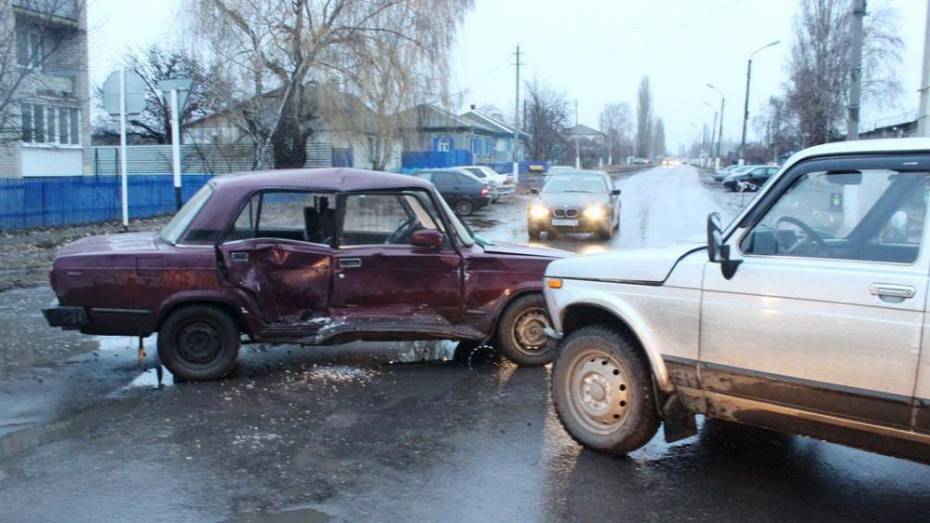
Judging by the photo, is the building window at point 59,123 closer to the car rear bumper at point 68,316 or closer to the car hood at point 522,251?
the car rear bumper at point 68,316

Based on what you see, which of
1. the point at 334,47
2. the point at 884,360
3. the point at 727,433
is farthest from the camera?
the point at 334,47

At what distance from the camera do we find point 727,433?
5188 mm

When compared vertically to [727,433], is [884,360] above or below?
above

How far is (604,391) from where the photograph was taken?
184 inches

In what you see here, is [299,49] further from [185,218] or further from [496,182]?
[185,218]

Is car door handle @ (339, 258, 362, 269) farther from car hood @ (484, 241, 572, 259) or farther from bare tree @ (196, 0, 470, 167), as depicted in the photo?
bare tree @ (196, 0, 470, 167)

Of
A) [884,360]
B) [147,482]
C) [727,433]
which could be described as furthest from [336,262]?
[884,360]

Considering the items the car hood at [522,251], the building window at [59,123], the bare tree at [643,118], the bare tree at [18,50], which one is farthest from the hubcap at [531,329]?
the bare tree at [643,118]

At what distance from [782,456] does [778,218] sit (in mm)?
1605

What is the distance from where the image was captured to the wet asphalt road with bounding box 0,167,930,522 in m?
4.01

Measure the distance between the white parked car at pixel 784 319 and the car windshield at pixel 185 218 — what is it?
3.36m

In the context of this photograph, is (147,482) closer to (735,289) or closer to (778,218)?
(735,289)

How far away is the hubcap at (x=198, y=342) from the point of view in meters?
6.28

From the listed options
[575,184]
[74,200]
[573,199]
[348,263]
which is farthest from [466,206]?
[348,263]
